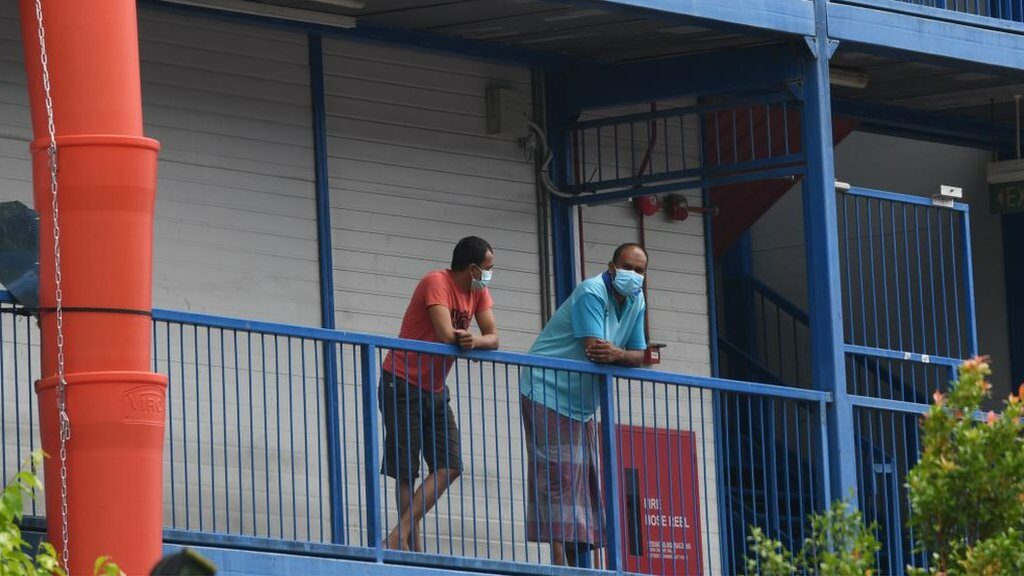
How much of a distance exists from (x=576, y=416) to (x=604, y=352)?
0.38 metres

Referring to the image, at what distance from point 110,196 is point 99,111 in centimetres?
35

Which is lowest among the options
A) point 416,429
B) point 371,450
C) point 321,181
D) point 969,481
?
point 969,481

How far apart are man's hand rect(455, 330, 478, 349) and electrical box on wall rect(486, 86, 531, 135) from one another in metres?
3.41

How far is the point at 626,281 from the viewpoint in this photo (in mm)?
12180

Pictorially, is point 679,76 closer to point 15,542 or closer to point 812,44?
point 812,44

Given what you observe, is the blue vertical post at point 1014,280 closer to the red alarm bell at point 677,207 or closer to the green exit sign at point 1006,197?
the green exit sign at point 1006,197

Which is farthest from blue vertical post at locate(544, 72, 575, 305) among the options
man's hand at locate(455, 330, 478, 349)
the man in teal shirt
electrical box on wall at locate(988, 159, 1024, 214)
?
electrical box on wall at locate(988, 159, 1024, 214)

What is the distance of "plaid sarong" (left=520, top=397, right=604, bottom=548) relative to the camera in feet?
39.2

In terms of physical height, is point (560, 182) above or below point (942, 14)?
below

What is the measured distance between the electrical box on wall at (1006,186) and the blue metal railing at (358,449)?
3317mm

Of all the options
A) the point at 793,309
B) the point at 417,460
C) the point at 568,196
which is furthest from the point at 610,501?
the point at 793,309

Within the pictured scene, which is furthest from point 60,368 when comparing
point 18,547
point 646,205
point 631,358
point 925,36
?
point 925,36

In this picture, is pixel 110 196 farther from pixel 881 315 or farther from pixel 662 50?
pixel 881 315

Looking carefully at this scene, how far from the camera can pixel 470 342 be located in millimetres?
11398
